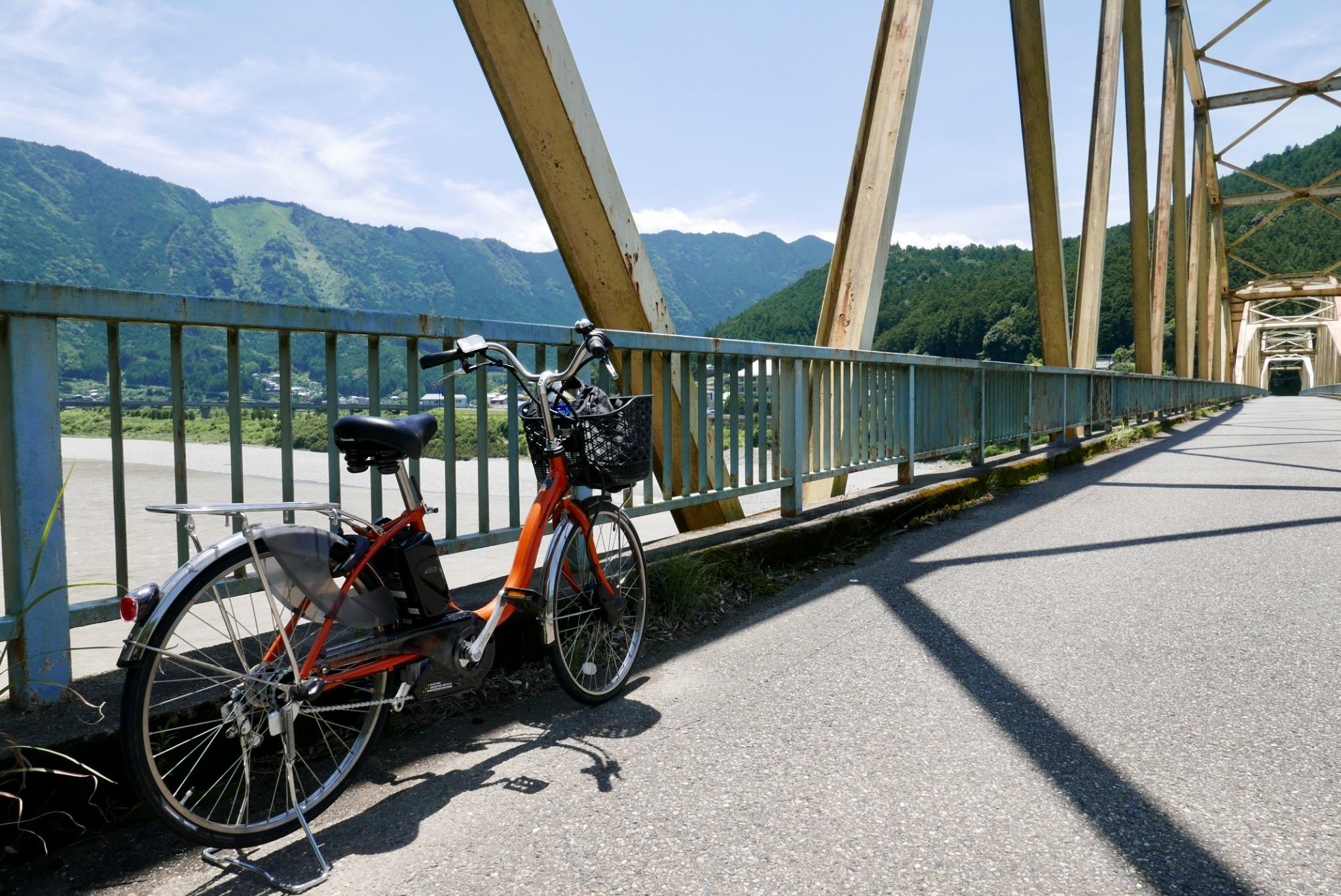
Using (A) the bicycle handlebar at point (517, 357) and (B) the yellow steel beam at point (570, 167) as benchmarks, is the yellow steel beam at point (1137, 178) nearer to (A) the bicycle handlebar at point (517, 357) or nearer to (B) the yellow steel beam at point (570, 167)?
(B) the yellow steel beam at point (570, 167)

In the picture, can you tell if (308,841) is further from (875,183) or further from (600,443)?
(875,183)

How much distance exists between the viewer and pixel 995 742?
2.27 m

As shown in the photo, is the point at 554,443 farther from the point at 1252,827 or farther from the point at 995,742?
the point at 1252,827

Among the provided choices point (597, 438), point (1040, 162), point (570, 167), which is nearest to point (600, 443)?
point (597, 438)

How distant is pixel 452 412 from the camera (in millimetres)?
2992

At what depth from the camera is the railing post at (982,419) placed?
7699mm

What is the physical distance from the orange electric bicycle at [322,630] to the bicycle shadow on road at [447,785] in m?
0.05

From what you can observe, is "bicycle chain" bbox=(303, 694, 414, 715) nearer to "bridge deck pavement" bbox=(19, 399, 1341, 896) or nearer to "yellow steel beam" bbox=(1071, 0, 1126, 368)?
"bridge deck pavement" bbox=(19, 399, 1341, 896)

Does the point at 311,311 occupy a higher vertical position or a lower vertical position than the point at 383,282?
lower

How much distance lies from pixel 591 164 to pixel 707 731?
96.2 inches

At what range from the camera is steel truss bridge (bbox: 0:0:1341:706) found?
191 centimetres

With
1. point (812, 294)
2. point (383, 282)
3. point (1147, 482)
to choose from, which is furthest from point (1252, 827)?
point (383, 282)

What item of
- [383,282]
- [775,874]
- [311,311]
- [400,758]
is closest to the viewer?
[775,874]

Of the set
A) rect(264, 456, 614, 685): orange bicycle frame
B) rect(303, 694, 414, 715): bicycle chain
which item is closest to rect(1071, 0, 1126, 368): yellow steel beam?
rect(264, 456, 614, 685): orange bicycle frame
